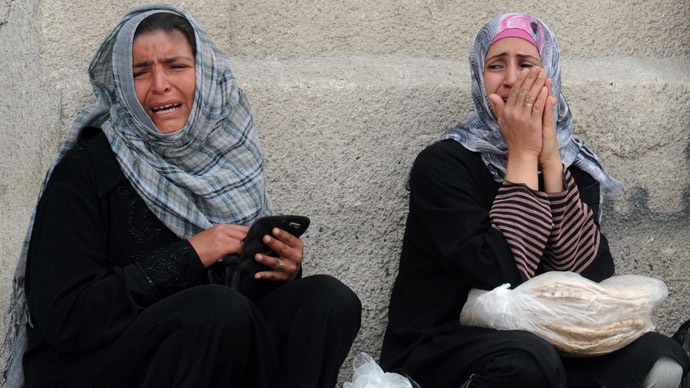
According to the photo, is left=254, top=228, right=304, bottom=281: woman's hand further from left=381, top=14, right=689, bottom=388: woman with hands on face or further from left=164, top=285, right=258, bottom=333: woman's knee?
left=381, top=14, right=689, bottom=388: woman with hands on face

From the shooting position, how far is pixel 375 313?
358 centimetres

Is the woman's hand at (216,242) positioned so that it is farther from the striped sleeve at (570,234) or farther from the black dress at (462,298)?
the striped sleeve at (570,234)

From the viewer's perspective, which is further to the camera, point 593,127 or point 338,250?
point 593,127

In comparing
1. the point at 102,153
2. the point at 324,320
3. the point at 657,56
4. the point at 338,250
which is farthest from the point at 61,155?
the point at 657,56

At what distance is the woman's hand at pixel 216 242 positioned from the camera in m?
2.67

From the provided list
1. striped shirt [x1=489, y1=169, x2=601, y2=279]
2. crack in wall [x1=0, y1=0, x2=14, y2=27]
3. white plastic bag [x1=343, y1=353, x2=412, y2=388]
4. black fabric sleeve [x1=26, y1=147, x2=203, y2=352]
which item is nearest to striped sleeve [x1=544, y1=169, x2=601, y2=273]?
striped shirt [x1=489, y1=169, x2=601, y2=279]

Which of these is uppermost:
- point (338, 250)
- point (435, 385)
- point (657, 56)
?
point (657, 56)

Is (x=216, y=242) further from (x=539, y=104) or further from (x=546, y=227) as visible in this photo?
(x=539, y=104)

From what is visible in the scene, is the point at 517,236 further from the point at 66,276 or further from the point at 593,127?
the point at 66,276

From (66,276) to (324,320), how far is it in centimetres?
70

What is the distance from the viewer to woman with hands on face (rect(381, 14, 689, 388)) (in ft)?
9.36

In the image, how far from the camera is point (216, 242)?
2676 millimetres

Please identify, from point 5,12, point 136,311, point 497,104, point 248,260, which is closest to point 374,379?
point 248,260

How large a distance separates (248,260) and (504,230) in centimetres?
79
